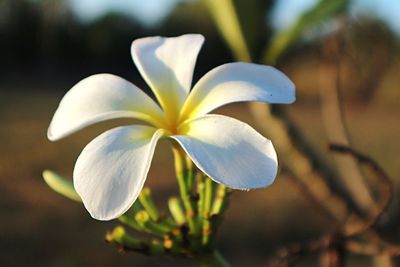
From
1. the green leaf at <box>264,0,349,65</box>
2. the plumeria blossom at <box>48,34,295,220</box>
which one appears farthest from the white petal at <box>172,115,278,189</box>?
the green leaf at <box>264,0,349,65</box>

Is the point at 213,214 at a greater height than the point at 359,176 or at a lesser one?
greater

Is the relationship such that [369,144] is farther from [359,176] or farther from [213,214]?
[213,214]

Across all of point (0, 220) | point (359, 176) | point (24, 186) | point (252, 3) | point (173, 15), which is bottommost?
point (173, 15)

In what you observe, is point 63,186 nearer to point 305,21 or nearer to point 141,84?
point 305,21

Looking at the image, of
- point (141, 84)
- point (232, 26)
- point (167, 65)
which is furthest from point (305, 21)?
point (141, 84)

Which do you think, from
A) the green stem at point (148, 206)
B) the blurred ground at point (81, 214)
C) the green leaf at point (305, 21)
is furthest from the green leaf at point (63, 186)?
the blurred ground at point (81, 214)

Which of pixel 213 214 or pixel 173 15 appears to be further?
pixel 173 15

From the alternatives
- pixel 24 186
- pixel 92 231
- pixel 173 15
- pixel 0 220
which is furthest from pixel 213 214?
pixel 173 15
